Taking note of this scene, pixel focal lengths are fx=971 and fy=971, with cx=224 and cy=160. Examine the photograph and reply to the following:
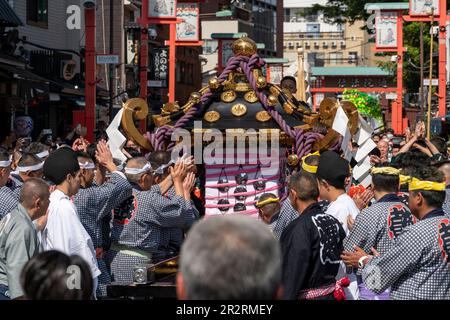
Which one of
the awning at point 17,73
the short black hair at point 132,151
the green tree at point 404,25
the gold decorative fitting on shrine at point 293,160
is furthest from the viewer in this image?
the green tree at point 404,25

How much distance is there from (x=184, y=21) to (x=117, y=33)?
13.1 metres

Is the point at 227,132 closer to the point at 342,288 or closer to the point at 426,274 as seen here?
the point at 342,288

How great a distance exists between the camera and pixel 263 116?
9375mm

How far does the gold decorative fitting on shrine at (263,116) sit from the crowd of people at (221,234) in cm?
71

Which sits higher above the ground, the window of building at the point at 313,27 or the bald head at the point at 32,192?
the window of building at the point at 313,27

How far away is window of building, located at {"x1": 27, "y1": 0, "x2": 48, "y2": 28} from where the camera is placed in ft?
95.3

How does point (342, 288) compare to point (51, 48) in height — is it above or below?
below

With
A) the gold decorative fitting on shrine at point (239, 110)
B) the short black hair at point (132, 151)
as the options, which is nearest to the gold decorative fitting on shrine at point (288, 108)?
the gold decorative fitting on shrine at point (239, 110)

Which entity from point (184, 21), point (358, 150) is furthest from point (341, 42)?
point (358, 150)

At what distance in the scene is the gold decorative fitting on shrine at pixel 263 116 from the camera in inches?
368

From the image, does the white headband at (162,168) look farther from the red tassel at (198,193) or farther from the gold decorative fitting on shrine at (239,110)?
the gold decorative fitting on shrine at (239,110)

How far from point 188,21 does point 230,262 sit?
30.0m

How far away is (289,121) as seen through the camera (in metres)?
9.37

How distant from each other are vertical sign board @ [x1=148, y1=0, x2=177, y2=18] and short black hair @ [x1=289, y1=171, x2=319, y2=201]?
2203cm
